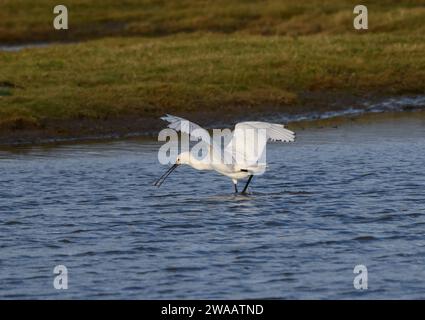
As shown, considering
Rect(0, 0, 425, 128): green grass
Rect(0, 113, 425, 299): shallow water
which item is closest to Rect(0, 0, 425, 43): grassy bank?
Rect(0, 0, 425, 128): green grass

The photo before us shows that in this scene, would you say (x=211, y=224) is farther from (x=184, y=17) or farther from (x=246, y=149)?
(x=184, y=17)

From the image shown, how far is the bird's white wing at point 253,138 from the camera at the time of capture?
39.4 ft

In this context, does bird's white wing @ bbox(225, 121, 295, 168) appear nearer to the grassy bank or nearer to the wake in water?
the wake in water

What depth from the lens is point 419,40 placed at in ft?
85.4

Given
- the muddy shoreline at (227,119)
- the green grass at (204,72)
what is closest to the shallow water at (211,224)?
the muddy shoreline at (227,119)

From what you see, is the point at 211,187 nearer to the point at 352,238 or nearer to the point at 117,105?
the point at 352,238

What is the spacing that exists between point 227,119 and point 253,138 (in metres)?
6.02

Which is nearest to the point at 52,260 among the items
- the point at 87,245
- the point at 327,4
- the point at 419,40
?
the point at 87,245

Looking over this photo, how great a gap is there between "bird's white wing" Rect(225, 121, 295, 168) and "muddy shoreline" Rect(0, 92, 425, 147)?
5.04 metres

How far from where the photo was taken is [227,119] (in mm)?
18109

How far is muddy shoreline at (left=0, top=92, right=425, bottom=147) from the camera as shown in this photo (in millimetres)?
16797

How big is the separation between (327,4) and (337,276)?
30.2m

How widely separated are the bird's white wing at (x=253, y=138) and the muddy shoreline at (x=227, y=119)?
5042 mm
